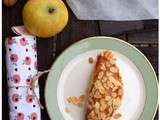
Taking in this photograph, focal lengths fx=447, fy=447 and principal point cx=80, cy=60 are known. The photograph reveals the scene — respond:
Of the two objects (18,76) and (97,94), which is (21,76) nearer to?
(18,76)

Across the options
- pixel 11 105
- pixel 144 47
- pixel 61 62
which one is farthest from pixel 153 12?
pixel 11 105

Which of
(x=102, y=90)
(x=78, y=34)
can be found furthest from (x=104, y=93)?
(x=78, y=34)

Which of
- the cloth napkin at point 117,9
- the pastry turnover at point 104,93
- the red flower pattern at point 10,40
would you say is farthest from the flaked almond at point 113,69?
the red flower pattern at point 10,40

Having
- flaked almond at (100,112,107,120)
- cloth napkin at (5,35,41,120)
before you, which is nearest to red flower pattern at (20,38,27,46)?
cloth napkin at (5,35,41,120)

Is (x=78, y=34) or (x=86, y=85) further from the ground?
(x=78, y=34)

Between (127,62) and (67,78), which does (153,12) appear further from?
(67,78)
